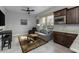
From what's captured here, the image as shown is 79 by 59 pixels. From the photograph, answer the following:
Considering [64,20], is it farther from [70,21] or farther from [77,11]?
[77,11]

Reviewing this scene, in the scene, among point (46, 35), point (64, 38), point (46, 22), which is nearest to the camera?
point (64, 38)

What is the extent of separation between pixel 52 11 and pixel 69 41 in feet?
7.00

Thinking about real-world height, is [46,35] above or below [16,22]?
below

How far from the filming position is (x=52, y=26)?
466 cm

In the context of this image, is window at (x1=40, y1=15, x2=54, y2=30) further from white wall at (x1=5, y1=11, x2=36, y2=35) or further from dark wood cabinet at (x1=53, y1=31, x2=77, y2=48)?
dark wood cabinet at (x1=53, y1=31, x2=77, y2=48)

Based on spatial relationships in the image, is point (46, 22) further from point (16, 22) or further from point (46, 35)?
point (16, 22)

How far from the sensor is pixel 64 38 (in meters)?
3.46

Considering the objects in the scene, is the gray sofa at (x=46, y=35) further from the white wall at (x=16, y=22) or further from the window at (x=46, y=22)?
the white wall at (x=16, y=22)

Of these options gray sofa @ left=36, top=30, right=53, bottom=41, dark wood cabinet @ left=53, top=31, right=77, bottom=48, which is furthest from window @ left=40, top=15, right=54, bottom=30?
dark wood cabinet @ left=53, top=31, right=77, bottom=48

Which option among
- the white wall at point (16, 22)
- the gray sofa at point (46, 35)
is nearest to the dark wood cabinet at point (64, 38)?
the gray sofa at point (46, 35)

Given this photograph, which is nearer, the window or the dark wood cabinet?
the dark wood cabinet

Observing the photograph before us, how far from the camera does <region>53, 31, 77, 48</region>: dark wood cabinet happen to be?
120 inches

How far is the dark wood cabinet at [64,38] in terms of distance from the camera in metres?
3.05

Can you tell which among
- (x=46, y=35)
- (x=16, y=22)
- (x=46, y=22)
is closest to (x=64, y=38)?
(x=46, y=35)
